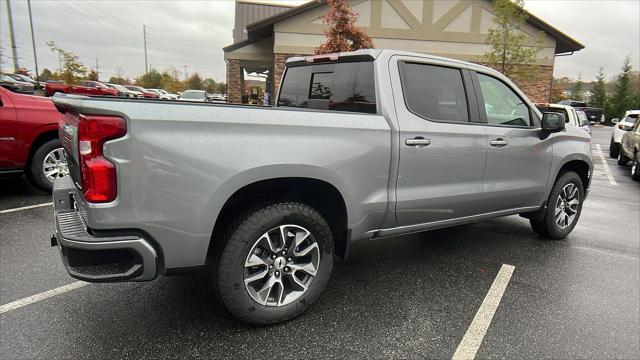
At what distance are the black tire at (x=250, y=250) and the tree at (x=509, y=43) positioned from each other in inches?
573

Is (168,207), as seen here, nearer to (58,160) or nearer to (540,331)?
(540,331)

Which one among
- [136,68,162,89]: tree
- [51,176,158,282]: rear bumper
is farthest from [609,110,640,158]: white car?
[136,68,162,89]: tree

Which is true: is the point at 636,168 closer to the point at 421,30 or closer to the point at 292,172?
the point at 292,172

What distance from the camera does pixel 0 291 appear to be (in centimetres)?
320

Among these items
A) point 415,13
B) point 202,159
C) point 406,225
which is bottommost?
point 406,225

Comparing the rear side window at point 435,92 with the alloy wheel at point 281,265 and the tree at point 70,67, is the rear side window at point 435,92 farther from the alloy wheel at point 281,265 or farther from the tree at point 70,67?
the tree at point 70,67

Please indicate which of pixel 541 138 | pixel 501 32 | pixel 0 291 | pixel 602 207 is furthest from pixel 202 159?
pixel 501 32

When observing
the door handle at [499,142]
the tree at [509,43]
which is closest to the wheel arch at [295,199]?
the door handle at [499,142]

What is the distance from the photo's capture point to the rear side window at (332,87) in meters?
3.28

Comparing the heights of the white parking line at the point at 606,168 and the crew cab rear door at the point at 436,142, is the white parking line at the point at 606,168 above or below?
below

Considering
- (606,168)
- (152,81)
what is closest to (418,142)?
(606,168)

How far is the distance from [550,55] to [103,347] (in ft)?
68.5

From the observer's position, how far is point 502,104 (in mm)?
4086

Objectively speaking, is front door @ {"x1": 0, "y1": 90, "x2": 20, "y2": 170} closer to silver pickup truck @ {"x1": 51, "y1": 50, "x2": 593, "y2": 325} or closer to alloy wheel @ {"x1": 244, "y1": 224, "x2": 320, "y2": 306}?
silver pickup truck @ {"x1": 51, "y1": 50, "x2": 593, "y2": 325}
